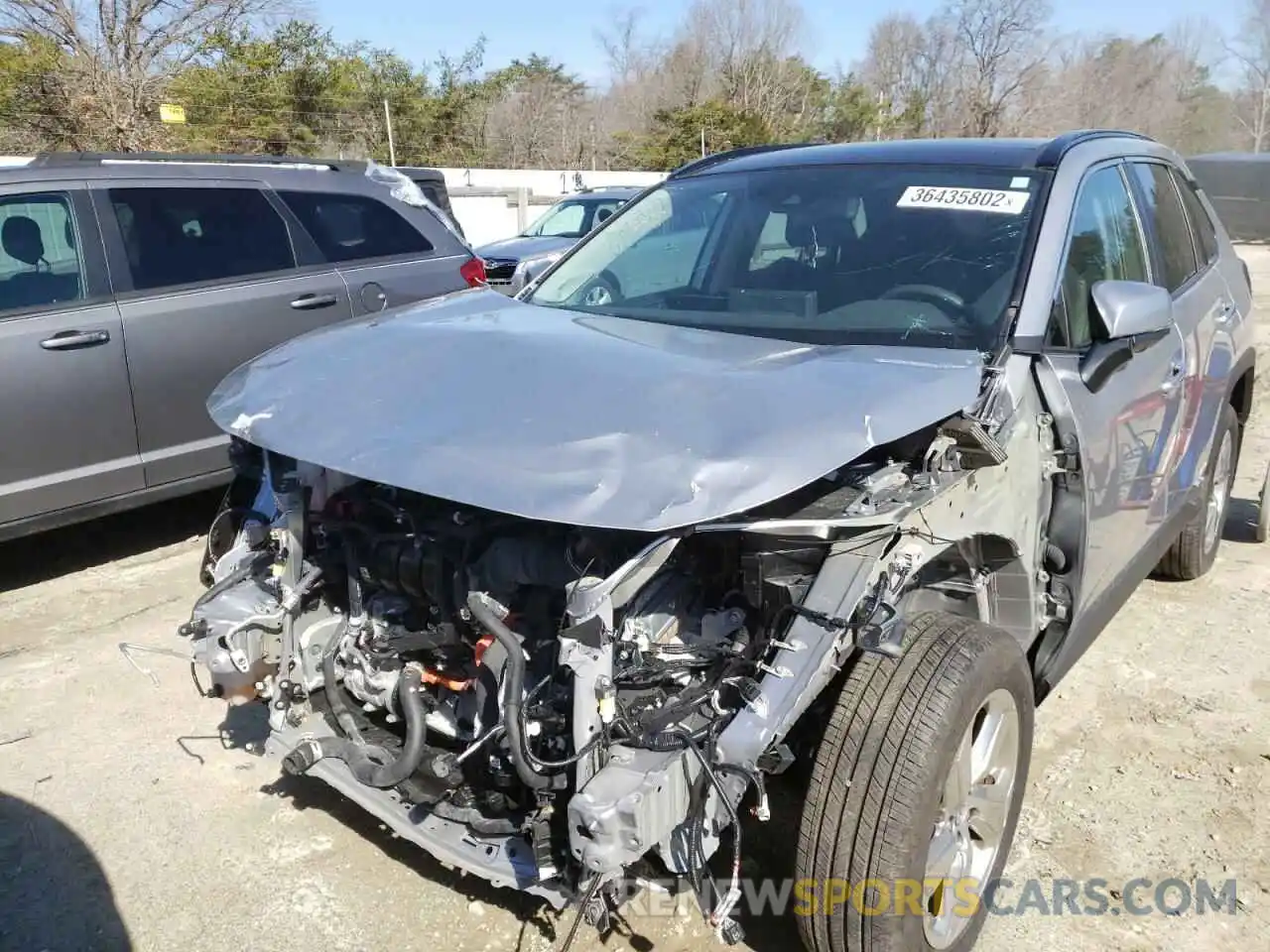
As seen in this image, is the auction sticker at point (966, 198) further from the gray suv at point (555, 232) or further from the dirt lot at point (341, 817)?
the gray suv at point (555, 232)

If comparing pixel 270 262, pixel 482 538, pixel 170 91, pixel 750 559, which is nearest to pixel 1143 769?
pixel 750 559

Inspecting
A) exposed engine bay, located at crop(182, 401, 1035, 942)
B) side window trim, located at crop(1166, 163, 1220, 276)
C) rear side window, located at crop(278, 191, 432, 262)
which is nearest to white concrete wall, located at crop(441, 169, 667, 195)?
rear side window, located at crop(278, 191, 432, 262)

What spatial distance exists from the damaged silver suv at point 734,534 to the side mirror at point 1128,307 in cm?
1

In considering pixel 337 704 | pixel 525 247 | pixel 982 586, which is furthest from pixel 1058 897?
pixel 525 247

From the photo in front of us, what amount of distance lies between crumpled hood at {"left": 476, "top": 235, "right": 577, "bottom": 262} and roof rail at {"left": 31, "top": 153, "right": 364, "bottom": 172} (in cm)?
584

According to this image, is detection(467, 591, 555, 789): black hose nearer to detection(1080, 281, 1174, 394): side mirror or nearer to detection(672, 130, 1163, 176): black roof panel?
detection(1080, 281, 1174, 394): side mirror

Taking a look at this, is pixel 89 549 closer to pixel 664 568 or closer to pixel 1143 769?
pixel 664 568

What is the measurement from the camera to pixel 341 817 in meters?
3.01

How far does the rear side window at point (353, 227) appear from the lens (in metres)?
5.65

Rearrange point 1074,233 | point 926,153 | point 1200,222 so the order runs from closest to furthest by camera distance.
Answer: point 1074,233
point 926,153
point 1200,222

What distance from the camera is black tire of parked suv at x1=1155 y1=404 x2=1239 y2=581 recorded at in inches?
167

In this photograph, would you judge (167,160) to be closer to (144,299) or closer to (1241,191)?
(144,299)

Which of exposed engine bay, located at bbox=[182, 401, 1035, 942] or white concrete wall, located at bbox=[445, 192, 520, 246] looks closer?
exposed engine bay, located at bbox=[182, 401, 1035, 942]

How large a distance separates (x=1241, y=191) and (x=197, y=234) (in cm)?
2874
